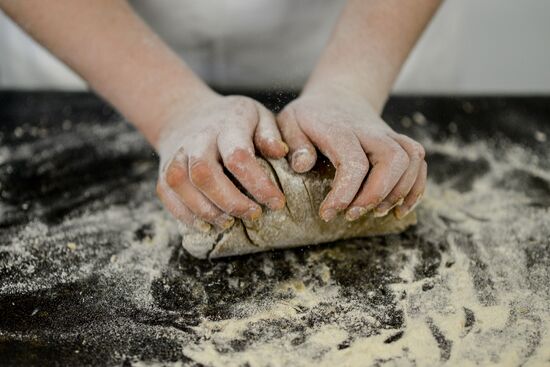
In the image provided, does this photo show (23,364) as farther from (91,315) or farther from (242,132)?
(242,132)

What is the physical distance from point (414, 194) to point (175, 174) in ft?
1.22

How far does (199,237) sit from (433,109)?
76 cm

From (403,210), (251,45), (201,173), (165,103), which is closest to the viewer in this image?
(201,173)

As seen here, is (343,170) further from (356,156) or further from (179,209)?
(179,209)

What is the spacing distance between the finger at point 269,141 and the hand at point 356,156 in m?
0.02

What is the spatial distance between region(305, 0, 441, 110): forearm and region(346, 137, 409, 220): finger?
0.71 feet

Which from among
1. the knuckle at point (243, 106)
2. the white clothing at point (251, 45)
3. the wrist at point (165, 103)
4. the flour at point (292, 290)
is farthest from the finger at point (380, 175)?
the white clothing at point (251, 45)

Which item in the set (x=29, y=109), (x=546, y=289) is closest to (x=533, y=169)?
(x=546, y=289)

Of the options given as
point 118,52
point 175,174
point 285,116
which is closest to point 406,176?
point 285,116

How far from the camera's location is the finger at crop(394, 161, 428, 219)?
0.93m

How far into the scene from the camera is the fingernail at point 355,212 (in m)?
0.89

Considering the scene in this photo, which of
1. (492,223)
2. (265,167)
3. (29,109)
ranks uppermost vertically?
(265,167)

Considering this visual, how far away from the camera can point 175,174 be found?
88cm

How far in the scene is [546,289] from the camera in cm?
91
